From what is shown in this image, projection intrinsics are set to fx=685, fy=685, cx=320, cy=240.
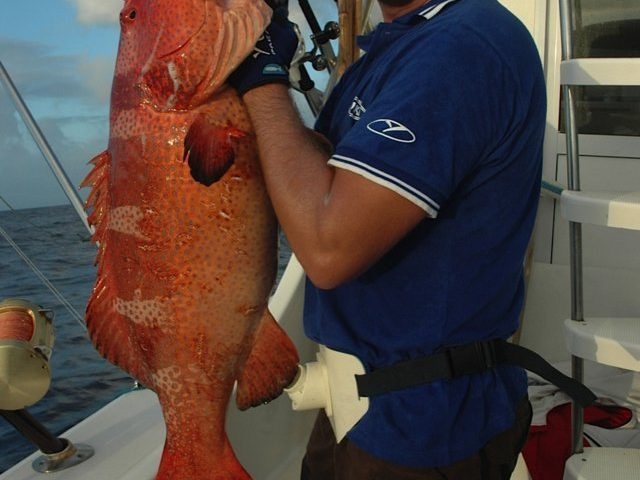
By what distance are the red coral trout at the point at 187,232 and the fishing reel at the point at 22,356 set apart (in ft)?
1.22

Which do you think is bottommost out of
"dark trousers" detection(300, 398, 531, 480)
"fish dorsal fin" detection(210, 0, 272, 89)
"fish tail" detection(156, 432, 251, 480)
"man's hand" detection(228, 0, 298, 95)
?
"dark trousers" detection(300, 398, 531, 480)

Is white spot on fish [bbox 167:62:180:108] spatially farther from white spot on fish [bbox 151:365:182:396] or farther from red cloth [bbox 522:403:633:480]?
red cloth [bbox 522:403:633:480]

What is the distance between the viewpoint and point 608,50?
3223mm

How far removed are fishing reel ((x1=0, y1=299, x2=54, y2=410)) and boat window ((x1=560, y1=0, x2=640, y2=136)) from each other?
8.19ft

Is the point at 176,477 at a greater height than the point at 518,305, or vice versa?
the point at 518,305

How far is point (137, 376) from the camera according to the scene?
66.0 inches

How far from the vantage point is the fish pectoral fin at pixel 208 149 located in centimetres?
141

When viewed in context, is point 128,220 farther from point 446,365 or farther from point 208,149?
point 446,365

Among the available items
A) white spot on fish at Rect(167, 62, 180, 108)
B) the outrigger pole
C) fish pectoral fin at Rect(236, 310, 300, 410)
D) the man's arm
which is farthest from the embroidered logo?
the outrigger pole

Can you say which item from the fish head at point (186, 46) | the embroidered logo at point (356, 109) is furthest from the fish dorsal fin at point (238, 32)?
the embroidered logo at point (356, 109)

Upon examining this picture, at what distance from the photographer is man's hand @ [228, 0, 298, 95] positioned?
1.42 meters

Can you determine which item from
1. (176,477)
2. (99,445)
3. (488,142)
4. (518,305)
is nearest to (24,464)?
(99,445)

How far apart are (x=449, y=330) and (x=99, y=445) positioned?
136 centimetres

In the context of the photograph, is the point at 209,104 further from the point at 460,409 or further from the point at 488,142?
the point at 460,409
